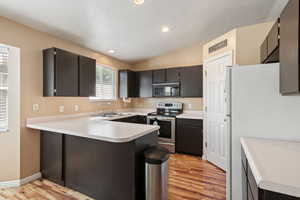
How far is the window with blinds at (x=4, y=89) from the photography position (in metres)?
2.30

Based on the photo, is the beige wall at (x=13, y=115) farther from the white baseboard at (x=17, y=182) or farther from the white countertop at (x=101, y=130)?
the white countertop at (x=101, y=130)

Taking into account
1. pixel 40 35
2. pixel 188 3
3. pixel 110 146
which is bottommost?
pixel 110 146

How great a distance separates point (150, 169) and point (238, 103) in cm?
123

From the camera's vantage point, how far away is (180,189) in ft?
7.47

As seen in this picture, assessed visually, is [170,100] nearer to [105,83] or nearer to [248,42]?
[105,83]

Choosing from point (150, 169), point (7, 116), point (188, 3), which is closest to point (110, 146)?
point (150, 169)

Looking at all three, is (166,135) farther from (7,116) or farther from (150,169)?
(7,116)

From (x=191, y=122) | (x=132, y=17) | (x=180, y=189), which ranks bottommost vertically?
(x=180, y=189)

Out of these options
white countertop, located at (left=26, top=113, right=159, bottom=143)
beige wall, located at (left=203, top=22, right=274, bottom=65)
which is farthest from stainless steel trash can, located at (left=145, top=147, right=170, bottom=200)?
beige wall, located at (left=203, top=22, right=274, bottom=65)

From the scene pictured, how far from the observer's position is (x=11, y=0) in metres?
1.88

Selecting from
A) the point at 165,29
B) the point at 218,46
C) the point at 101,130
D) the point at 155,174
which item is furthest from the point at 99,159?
the point at 218,46

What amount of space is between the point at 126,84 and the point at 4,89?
9.01 feet

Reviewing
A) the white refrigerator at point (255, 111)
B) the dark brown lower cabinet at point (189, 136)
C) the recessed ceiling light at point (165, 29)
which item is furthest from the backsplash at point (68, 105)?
the white refrigerator at point (255, 111)

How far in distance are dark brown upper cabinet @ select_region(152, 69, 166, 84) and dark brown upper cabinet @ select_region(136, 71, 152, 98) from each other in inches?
5.4
